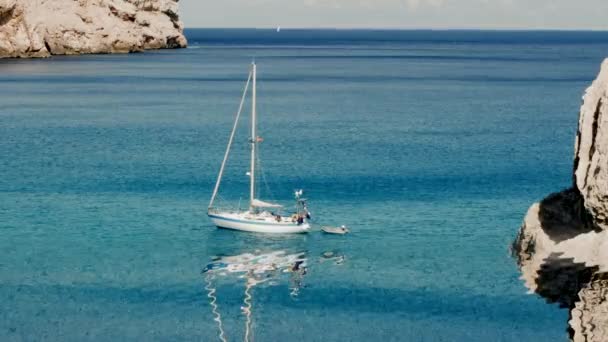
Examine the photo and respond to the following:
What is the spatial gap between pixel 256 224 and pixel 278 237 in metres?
1.39

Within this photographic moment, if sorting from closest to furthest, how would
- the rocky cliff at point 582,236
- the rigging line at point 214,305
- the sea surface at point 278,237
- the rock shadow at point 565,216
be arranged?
1. the rigging line at point 214,305
2. the rocky cliff at point 582,236
3. the sea surface at point 278,237
4. the rock shadow at point 565,216

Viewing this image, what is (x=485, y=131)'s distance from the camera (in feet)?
329

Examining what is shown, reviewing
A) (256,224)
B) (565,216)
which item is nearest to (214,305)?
(256,224)

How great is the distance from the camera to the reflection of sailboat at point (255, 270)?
150 feet

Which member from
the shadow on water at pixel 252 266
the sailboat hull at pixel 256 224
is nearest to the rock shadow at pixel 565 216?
the shadow on water at pixel 252 266

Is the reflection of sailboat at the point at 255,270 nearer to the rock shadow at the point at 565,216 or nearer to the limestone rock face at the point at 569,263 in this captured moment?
the limestone rock face at the point at 569,263

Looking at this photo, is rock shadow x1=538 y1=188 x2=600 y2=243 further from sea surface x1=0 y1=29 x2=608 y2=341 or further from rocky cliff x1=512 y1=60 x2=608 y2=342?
sea surface x1=0 y1=29 x2=608 y2=341

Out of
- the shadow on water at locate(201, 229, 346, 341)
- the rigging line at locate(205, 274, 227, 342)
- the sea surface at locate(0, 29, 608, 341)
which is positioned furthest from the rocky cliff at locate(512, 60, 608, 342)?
the rigging line at locate(205, 274, 227, 342)

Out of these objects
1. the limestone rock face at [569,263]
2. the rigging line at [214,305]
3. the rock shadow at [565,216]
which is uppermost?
the rock shadow at [565,216]

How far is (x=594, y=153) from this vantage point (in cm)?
4284

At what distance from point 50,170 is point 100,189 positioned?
9.19m

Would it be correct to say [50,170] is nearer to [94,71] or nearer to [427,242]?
[427,242]

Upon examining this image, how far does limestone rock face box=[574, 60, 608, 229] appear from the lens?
4162 cm

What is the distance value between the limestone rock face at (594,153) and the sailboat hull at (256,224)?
53.3ft
